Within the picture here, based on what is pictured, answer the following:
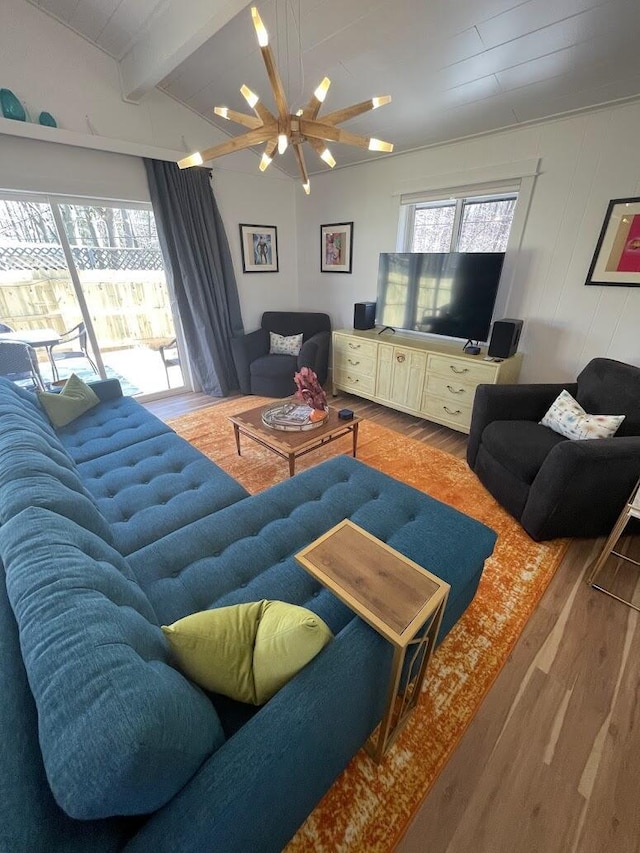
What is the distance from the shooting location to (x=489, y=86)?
2268 millimetres

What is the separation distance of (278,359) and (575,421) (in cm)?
271

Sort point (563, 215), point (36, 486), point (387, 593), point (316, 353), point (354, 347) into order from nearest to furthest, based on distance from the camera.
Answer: point (387, 593) < point (36, 486) < point (563, 215) < point (354, 347) < point (316, 353)

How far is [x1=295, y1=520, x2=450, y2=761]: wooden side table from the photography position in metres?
0.85

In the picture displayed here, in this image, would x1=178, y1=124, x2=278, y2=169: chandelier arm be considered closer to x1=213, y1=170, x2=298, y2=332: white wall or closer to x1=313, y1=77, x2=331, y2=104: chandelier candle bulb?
x1=313, y1=77, x2=331, y2=104: chandelier candle bulb

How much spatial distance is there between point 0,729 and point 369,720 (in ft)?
2.78

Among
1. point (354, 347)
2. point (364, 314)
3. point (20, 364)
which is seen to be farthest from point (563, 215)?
point (20, 364)

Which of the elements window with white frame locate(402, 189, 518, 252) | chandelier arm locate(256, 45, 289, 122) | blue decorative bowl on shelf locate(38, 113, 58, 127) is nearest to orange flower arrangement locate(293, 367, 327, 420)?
chandelier arm locate(256, 45, 289, 122)

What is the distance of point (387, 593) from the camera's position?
3.01ft

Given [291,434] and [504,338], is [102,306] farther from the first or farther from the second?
[504,338]

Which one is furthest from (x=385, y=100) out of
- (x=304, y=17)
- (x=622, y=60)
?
(x=622, y=60)

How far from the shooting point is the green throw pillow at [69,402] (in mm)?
2260

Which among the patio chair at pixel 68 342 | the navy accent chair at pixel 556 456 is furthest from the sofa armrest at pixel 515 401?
the patio chair at pixel 68 342

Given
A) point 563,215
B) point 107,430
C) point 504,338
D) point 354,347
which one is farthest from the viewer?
point 354,347

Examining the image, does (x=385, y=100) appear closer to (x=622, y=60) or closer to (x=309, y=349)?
(x=622, y=60)
